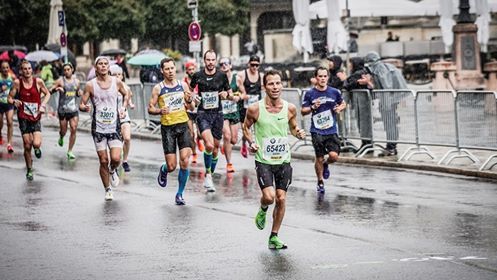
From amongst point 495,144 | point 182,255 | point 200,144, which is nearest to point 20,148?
point 200,144

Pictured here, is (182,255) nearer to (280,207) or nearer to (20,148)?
(280,207)

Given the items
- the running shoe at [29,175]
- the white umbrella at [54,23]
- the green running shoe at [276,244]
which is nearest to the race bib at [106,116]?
the running shoe at [29,175]

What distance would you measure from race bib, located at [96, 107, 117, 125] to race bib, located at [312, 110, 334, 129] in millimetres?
2654

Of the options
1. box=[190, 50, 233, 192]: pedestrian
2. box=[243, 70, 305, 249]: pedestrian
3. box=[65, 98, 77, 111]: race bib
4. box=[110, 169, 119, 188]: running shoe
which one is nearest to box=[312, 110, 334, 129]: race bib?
box=[190, 50, 233, 192]: pedestrian

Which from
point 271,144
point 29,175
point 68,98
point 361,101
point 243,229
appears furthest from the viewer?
point 68,98

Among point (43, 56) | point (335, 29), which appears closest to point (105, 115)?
point (335, 29)

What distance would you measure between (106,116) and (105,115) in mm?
23

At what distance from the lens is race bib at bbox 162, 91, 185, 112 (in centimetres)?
1565

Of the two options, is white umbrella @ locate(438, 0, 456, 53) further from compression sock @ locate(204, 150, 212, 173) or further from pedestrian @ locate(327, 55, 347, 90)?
compression sock @ locate(204, 150, 212, 173)

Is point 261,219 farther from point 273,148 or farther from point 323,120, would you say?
point 323,120

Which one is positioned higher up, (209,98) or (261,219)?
(209,98)

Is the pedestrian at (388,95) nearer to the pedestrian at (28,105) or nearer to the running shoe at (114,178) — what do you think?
the pedestrian at (28,105)

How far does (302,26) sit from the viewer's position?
3206 centimetres

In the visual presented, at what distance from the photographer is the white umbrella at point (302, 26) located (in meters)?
31.2
